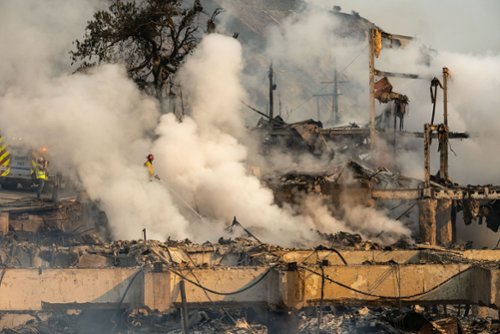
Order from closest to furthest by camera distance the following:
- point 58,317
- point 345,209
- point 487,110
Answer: point 58,317 < point 345,209 < point 487,110

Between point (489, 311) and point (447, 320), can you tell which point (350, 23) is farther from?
point (447, 320)

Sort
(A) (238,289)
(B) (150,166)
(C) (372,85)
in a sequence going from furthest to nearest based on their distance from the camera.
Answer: (C) (372,85) → (B) (150,166) → (A) (238,289)

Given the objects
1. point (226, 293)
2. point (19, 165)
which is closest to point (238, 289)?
point (226, 293)

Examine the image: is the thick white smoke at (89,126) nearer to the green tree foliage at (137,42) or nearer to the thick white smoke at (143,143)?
the thick white smoke at (143,143)

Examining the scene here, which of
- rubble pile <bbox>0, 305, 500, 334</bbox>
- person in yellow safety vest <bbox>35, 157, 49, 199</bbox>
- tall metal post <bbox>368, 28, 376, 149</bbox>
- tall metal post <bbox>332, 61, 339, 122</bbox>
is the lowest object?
rubble pile <bbox>0, 305, 500, 334</bbox>

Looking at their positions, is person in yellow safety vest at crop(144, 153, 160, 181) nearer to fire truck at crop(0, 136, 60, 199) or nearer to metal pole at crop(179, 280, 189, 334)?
fire truck at crop(0, 136, 60, 199)

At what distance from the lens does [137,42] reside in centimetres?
3031

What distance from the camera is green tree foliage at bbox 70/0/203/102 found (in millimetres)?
29453

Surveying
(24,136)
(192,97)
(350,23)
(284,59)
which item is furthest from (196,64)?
(350,23)

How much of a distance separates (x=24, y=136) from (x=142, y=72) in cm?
731

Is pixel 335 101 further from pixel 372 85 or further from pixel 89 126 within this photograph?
pixel 89 126

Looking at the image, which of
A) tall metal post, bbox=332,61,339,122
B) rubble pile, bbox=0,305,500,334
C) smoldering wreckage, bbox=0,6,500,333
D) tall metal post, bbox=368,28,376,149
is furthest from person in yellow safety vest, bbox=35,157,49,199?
tall metal post, bbox=332,61,339,122

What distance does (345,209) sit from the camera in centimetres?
2619

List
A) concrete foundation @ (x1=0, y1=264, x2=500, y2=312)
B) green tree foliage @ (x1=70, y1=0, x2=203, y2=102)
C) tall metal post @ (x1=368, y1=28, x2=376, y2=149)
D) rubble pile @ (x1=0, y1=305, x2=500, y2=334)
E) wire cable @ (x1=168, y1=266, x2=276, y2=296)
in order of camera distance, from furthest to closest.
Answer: tall metal post @ (x1=368, y1=28, x2=376, y2=149) < green tree foliage @ (x1=70, y1=0, x2=203, y2=102) < rubble pile @ (x1=0, y1=305, x2=500, y2=334) < concrete foundation @ (x1=0, y1=264, x2=500, y2=312) < wire cable @ (x1=168, y1=266, x2=276, y2=296)
